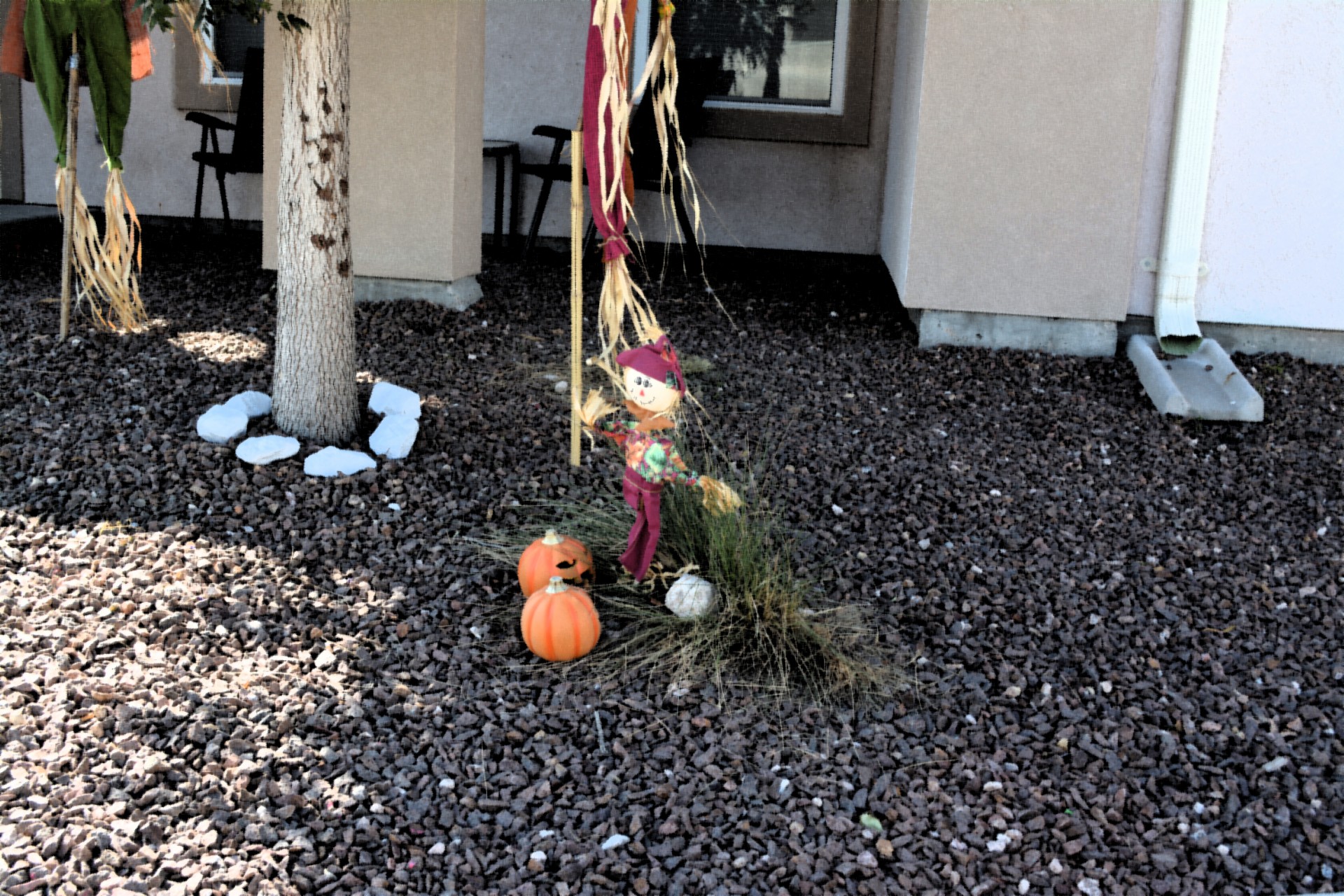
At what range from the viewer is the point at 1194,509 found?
10.9 feet

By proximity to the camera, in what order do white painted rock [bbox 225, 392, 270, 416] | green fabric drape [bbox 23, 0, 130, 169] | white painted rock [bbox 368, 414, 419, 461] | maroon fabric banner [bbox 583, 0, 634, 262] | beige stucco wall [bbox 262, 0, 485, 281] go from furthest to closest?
beige stucco wall [bbox 262, 0, 485, 281]
green fabric drape [bbox 23, 0, 130, 169]
white painted rock [bbox 225, 392, 270, 416]
white painted rock [bbox 368, 414, 419, 461]
maroon fabric banner [bbox 583, 0, 634, 262]

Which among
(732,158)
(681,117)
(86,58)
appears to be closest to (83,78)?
(86,58)

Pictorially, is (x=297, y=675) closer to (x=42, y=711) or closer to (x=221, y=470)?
(x=42, y=711)

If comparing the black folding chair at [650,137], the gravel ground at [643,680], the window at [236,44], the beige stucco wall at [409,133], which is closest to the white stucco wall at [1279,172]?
the gravel ground at [643,680]

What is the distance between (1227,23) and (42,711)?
14.7 feet

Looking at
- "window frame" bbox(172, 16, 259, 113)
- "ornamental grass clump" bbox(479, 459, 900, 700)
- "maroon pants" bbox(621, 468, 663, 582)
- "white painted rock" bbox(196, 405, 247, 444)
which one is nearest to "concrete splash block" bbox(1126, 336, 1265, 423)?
"ornamental grass clump" bbox(479, 459, 900, 700)

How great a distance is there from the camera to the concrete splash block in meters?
3.98

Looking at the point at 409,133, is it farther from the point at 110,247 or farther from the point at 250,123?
the point at 250,123

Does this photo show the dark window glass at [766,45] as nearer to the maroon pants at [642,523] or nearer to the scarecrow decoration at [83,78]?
the scarecrow decoration at [83,78]

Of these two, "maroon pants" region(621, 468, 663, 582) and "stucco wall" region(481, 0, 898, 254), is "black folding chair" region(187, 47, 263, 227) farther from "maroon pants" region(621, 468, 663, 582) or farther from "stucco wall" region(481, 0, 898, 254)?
"maroon pants" region(621, 468, 663, 582)

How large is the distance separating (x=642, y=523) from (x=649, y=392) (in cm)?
33

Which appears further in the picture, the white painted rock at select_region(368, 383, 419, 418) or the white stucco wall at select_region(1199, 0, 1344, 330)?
the white stucco wall at select_region(1199, 0, 1344, 330)

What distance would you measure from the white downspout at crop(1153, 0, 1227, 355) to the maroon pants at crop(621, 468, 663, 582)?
2886 mm

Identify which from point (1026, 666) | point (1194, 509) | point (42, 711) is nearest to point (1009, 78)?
point (1194, 509)
